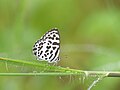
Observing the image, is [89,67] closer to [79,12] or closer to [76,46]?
[76,46]

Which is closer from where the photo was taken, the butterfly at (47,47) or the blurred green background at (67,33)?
the butterfly at (47,47)

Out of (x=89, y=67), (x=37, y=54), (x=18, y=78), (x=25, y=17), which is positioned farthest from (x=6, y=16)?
(x=37, y=54)

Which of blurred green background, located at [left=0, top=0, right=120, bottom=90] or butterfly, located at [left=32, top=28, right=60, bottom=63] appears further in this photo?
blurred green background, located at [left=0, top=0, right=120, bottom=90]

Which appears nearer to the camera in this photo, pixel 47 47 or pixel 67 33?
pixel 47 47
